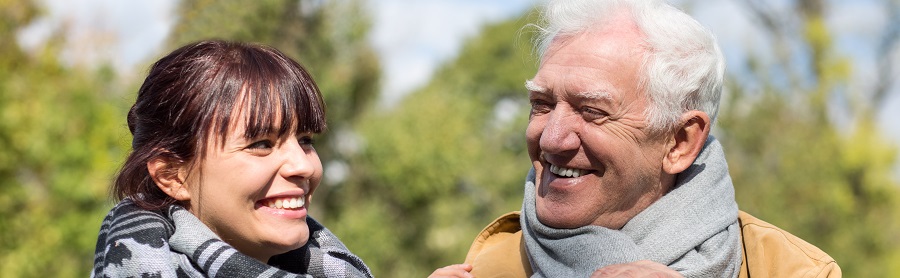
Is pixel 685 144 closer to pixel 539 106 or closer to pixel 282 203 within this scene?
pixel 539 106

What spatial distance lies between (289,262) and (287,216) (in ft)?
0.83

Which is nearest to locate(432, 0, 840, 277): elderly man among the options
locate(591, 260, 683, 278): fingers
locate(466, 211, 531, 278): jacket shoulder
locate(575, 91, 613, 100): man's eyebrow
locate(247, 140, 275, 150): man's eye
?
locate(575, 91, 613, 100): man's eyebrow

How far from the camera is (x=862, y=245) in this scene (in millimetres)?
17391

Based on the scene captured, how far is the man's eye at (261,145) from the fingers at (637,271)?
2.81 feet

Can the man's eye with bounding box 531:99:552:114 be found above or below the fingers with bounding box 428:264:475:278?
above

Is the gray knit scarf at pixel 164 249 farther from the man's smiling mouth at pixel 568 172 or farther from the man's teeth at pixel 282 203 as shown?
the man's smiling mouth at pixel 568 172

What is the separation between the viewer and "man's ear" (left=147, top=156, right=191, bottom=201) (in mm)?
2582

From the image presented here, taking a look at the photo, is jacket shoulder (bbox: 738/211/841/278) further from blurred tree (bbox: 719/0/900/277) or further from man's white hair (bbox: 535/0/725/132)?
blurred tree (bbox: 719/0/900/277)

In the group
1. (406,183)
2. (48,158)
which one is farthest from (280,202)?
(406,183)

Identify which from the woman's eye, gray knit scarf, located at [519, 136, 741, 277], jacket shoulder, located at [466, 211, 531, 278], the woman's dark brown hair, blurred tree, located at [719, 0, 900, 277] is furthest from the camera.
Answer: blurred tree, located at [719, 0, 900, 277]

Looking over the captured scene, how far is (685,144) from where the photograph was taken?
297 cm

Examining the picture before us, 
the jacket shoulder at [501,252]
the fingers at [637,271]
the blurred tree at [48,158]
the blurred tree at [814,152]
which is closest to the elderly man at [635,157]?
the fingers at [637,271]

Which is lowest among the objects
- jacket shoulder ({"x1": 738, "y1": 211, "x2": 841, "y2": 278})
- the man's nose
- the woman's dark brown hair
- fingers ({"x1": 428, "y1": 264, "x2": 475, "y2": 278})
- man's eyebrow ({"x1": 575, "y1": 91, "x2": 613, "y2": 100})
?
jacket shoulder ({"x1": 738, "y1": 211, "x2": 841, "y2": 278})

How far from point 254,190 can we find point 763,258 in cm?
139
